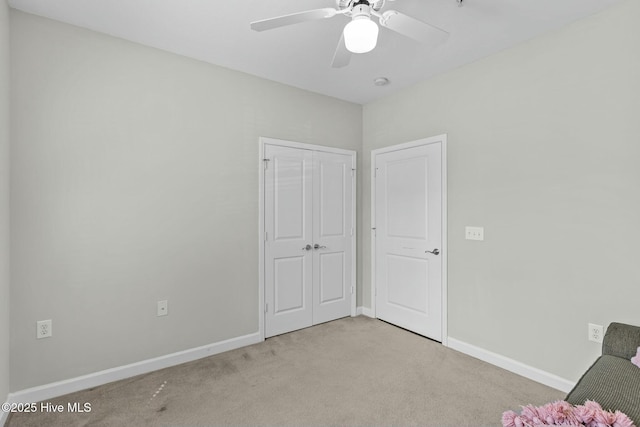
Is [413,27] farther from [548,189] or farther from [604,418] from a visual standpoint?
[604,418]

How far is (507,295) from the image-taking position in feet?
8.71

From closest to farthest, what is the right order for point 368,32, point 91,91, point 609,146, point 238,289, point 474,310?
1. point 368,32
2. point 609,146
3. point 91,91
4. point 474,310
5. point 238,289

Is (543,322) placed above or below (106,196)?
below

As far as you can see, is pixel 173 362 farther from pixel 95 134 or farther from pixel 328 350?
pixel 95 134

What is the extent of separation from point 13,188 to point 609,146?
397 cm

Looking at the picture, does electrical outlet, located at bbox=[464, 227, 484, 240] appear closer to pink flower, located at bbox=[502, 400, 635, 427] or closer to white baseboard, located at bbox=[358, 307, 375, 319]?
white baseboard, located at bbox=[358, 307, 375, 319]

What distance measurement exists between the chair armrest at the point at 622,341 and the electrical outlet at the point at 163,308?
120 inches

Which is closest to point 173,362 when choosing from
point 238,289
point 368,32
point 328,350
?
point 238,289

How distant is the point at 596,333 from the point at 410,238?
165 cm

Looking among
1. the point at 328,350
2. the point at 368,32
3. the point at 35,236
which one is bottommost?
the point at 328,350

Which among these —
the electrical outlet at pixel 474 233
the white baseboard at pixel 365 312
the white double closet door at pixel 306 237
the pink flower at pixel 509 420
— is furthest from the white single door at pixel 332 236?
the pink flower at pixel 509 420

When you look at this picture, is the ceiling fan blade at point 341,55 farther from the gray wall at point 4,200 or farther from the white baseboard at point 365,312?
the white baseboard at point 365,312

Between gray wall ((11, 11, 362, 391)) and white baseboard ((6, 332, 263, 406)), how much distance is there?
48 millimetres

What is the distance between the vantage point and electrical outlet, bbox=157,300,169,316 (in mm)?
2672
